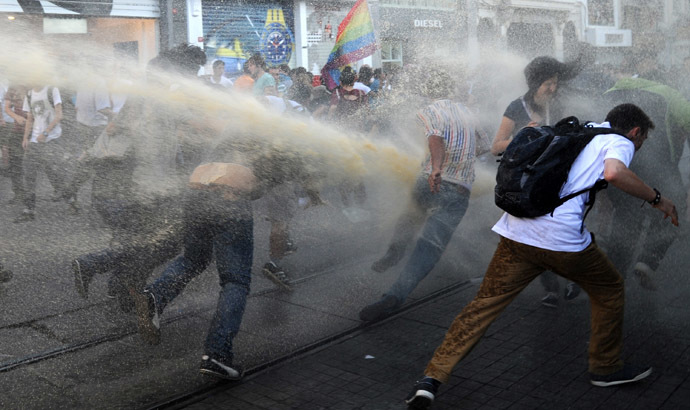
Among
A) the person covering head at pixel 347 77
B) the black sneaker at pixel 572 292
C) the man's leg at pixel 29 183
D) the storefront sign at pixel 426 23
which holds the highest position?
the storefront sign at pixel 426 23

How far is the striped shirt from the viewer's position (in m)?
4.99

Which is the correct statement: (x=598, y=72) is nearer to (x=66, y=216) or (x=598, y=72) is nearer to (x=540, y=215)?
(x=540, y=215)

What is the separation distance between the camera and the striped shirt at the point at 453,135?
4.99m

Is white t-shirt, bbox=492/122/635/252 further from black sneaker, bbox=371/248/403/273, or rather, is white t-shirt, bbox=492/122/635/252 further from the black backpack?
black sneaker, bbox=371/248/403/273

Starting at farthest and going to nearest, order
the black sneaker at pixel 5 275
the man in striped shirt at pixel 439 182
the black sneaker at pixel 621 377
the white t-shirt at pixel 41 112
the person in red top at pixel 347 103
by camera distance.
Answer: the person in red top at pixel 347 103 < the white t-shirt at pixel 41 112 < the black sneaker at pixel 5 275 < the man in striped shirt at pixel 439 182 < the black sneaker at pixel 621 377

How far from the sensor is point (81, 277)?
4676 millimetres

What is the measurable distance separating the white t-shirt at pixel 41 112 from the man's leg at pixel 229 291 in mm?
5418

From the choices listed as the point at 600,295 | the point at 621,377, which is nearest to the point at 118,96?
the point at 600,295

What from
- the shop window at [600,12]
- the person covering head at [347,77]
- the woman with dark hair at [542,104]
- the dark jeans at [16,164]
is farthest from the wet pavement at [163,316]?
the shop window at [600,12]

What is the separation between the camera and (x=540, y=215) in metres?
3.39

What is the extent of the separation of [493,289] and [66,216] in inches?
257

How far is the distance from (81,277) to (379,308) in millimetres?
1980

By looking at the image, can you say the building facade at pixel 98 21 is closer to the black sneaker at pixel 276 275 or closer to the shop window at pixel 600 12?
the black sneaker at pixel 276 275

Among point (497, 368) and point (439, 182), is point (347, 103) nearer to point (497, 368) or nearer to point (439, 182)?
point (439, 182)
